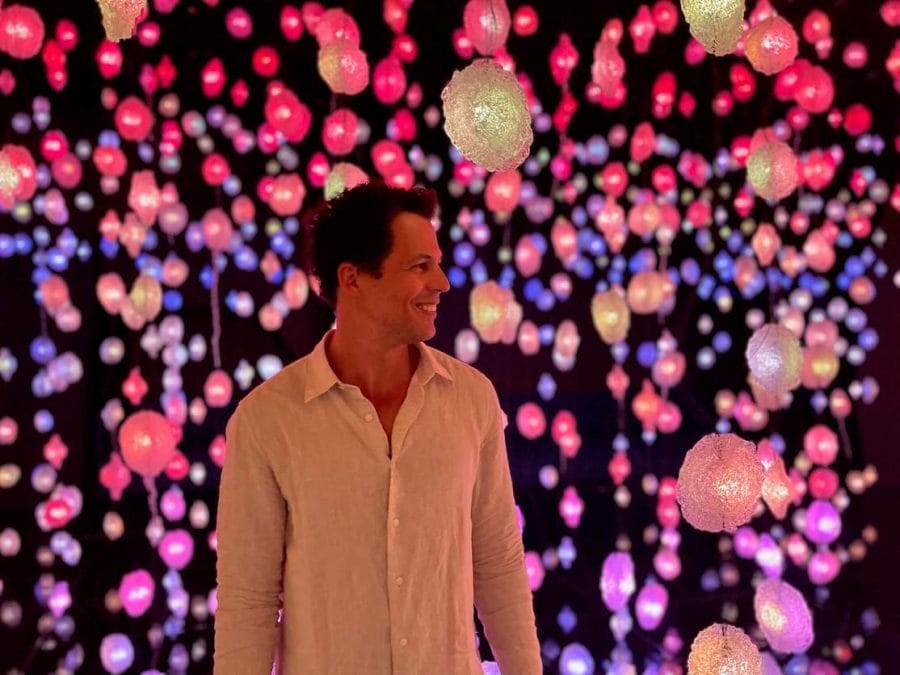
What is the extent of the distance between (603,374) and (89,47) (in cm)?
417

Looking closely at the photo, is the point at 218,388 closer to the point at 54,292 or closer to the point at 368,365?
the point at 54,292

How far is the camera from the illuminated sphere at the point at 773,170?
114 inches

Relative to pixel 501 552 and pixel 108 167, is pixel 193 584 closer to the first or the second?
pixel 108 167

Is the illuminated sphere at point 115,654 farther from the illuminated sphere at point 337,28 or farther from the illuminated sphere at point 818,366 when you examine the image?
the illuminated sphere at point 818,366

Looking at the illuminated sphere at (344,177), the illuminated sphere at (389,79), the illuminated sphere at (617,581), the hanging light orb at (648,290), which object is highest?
the illuminated sphere at (389,79)

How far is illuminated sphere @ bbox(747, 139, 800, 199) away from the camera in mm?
2908

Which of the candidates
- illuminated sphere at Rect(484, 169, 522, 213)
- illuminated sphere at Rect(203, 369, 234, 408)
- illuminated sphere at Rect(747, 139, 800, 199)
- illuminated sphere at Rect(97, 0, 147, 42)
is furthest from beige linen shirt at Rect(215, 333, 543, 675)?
illuminated sphere at Rect(203, 369, 234, 408)

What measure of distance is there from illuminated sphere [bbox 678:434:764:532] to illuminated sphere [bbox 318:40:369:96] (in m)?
1.67

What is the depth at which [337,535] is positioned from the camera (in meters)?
1.51

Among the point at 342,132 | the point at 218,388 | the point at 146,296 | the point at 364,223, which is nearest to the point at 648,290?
the point at 342,132

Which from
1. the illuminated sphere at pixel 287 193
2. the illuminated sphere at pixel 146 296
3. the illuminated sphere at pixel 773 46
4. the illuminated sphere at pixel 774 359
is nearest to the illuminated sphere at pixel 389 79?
the illuminated sphere at pixel 287 193

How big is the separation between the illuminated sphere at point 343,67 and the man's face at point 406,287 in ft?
5.23

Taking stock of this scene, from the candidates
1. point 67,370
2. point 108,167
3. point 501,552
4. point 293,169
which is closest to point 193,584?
point 67,370

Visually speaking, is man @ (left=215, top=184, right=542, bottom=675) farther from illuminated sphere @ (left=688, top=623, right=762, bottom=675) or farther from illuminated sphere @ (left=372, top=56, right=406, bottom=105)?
illuminated sphere @ (left=372, top=56, right=406, bottom=105)
